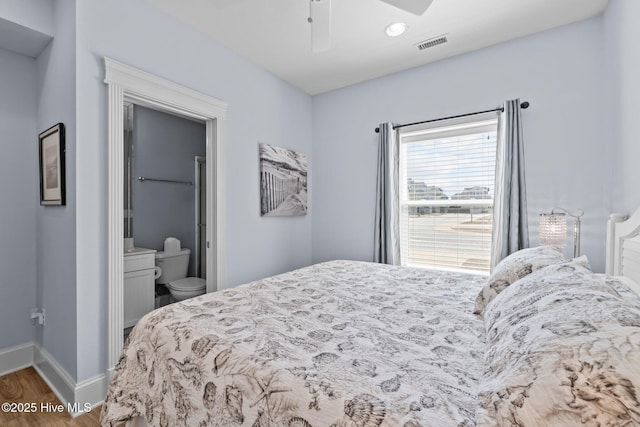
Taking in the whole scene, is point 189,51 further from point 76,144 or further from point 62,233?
point 62,233

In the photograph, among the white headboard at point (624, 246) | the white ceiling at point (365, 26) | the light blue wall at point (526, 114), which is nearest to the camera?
the white headboard at point (624, 246)

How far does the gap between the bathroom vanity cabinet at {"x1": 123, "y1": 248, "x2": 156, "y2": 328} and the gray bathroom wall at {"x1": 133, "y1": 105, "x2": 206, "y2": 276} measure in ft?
2.58

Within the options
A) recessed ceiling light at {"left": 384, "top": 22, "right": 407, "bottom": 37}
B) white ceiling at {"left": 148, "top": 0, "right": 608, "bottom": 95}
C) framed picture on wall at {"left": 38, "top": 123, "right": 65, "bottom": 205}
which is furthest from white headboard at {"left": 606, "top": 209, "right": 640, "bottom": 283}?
framed picture on wall at {"left": 38, "top": 123, "right": 65, "bottom": 205}

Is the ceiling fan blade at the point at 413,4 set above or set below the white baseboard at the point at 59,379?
above

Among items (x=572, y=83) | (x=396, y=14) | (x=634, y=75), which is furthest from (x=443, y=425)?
(x=572, y=83)

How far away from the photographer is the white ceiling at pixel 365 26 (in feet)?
7.38

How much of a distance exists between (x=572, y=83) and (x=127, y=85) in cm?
332

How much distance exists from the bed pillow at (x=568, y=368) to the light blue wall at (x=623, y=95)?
4.64 ft

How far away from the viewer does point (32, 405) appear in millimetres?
1934

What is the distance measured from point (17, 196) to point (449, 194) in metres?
3.73

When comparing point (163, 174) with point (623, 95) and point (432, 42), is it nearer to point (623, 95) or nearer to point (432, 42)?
point (432, 42)

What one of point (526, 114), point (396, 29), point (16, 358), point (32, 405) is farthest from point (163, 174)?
point (526, 114)

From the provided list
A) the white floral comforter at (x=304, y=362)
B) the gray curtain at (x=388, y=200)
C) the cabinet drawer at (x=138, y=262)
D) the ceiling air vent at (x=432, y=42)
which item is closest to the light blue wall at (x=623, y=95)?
the ceiling air vent at (x=432, y=42)

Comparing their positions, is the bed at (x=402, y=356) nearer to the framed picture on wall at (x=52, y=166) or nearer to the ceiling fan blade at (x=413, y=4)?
the framed picture on wall at (x=52, y=166)
